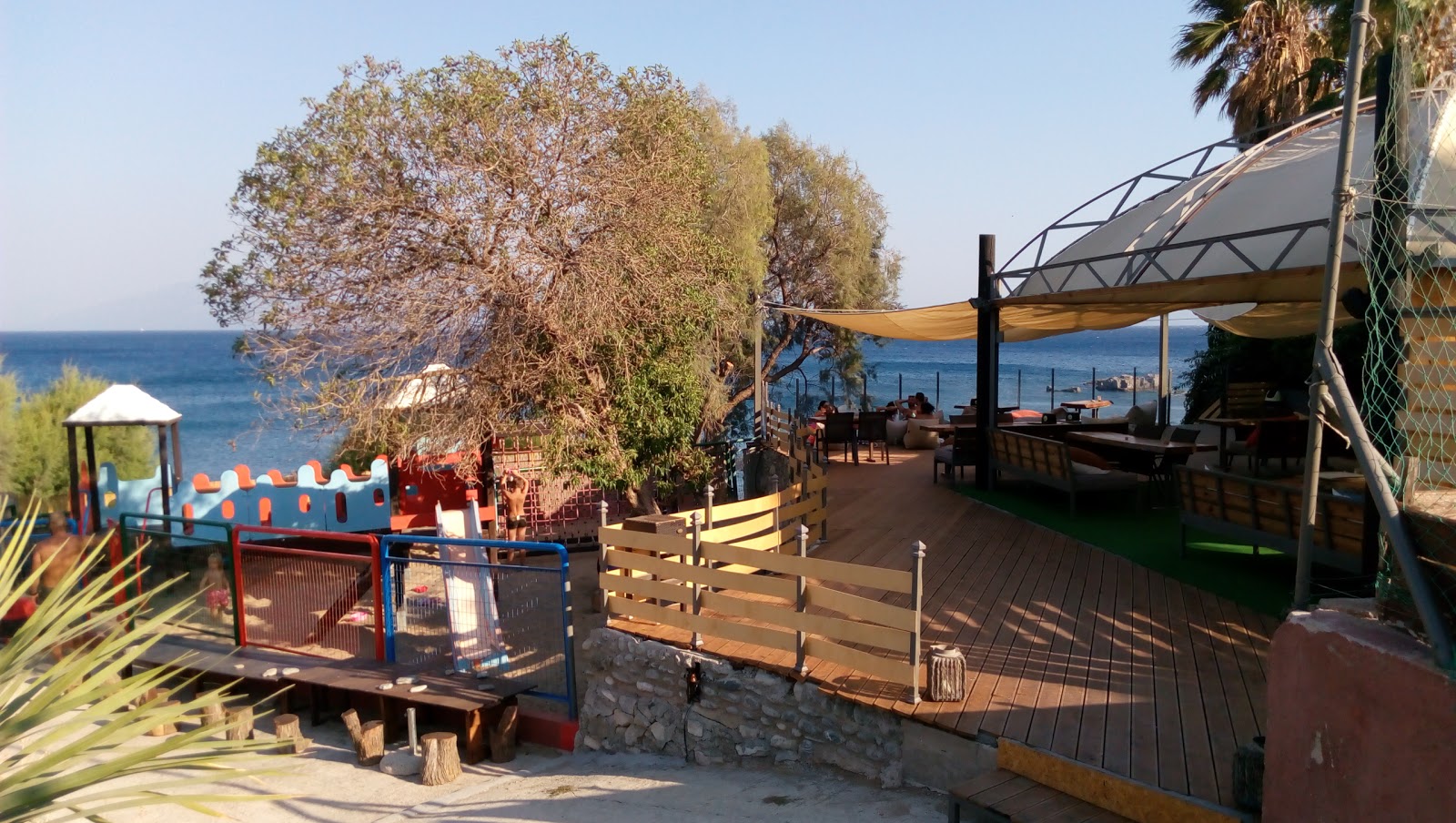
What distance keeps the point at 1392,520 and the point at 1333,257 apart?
1.03 meters

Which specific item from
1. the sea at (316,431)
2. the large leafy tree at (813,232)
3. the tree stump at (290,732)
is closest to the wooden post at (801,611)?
the tree stump at (290,732)

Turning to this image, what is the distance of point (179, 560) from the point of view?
880 centimetres

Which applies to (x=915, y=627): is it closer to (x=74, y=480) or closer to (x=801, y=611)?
(x=801, y=611)

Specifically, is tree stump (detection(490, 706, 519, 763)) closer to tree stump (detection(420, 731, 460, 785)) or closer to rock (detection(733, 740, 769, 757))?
tree stump (detection(420, 731, 460, 785))

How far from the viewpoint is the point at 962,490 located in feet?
39.2

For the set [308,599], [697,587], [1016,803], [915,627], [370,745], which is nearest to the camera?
[1016,803]

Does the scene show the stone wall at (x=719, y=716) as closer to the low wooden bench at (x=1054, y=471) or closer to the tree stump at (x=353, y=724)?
the tree stump at (x=353, y=724)

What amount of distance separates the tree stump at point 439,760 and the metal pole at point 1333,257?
18.3 feet

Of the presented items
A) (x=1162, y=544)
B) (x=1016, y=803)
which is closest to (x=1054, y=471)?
(x=1162, y=544)

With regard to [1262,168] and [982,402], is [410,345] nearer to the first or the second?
[982,402]

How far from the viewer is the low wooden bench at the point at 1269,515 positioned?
6059 mm

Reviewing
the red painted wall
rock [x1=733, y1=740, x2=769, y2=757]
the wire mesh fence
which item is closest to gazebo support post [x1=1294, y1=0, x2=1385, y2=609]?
the wire mesh fence

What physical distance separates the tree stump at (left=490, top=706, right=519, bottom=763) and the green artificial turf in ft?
17.5

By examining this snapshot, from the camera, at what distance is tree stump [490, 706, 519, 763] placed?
7172 millimetres
